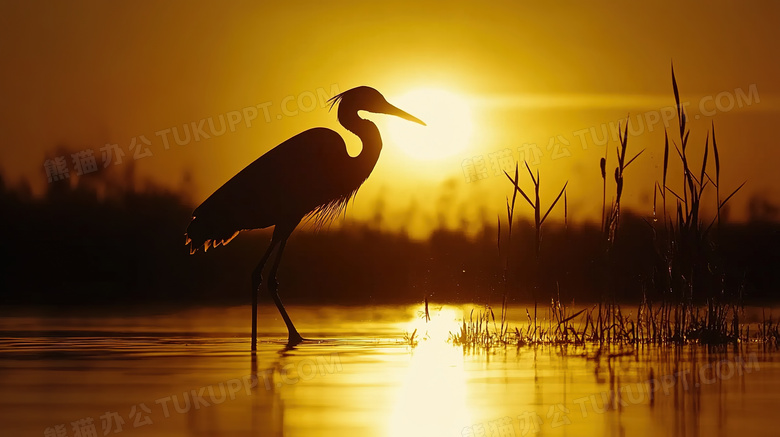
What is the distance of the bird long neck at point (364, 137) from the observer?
41.4ft

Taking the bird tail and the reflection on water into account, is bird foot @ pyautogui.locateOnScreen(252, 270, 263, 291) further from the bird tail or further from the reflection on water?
the reflection on water

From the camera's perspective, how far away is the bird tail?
12.3m

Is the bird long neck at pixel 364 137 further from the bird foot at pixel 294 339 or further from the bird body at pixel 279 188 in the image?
the bird foot at pixel 294 339

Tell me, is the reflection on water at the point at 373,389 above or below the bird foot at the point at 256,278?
below

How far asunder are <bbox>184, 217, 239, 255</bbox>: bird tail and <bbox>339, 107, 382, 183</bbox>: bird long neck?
1486mm

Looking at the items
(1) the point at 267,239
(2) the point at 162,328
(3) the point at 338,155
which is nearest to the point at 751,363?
(3) the point at 338,155

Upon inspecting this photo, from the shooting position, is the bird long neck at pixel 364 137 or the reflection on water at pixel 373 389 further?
the bird long neck at pixel 364 137

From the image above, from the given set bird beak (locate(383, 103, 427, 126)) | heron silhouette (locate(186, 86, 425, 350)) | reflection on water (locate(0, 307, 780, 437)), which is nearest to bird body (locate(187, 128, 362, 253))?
heron silhouette (locate(186, 86, 425, 350))

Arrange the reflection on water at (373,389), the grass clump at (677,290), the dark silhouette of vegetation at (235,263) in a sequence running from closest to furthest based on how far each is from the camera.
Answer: the reflection on water at (373,389)
the grass clump at (677,290)
the dark silhouette of vegetation at (235,263)

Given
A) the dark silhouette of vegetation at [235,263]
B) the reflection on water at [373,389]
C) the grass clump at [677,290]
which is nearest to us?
the reflection on water at [373,389]

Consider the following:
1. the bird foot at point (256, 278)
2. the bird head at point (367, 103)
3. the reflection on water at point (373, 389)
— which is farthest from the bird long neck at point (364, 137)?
the reflection on water at point (373, 389)

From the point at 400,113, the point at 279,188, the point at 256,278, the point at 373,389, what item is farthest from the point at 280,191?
the point at 373,389

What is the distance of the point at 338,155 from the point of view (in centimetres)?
1229

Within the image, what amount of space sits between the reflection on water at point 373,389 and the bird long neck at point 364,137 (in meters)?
2.29
